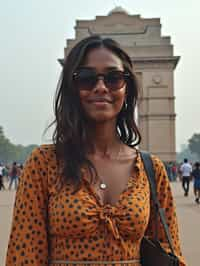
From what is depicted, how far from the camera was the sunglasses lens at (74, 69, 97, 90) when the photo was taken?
2121 millimetres

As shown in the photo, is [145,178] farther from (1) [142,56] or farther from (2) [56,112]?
(1) [142,56]

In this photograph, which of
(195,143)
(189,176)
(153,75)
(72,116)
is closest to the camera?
(72,116)

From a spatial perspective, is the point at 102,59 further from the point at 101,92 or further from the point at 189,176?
the point at 189,176

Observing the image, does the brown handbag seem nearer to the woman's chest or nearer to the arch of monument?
the woman's chest

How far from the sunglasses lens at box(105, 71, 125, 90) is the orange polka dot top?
0.41 m

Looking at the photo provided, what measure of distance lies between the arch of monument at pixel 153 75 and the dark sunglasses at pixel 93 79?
92.4ft

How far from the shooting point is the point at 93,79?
2127 mm

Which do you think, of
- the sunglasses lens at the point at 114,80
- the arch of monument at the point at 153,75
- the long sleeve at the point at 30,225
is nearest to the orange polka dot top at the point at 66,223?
the long sleeve at the point at 30,225

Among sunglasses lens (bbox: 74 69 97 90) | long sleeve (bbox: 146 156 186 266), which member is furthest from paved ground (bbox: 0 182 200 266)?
sunglasses lens (bbox: 74 69 97 90)

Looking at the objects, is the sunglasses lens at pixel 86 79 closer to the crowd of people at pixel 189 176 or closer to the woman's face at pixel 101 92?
the woman's face at pixel 101 92

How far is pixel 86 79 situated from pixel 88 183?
42cm

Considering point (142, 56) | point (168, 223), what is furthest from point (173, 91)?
point (168, 223)

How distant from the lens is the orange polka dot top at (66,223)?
76.3 inches

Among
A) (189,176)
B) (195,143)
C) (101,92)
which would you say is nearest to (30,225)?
(101,92)
